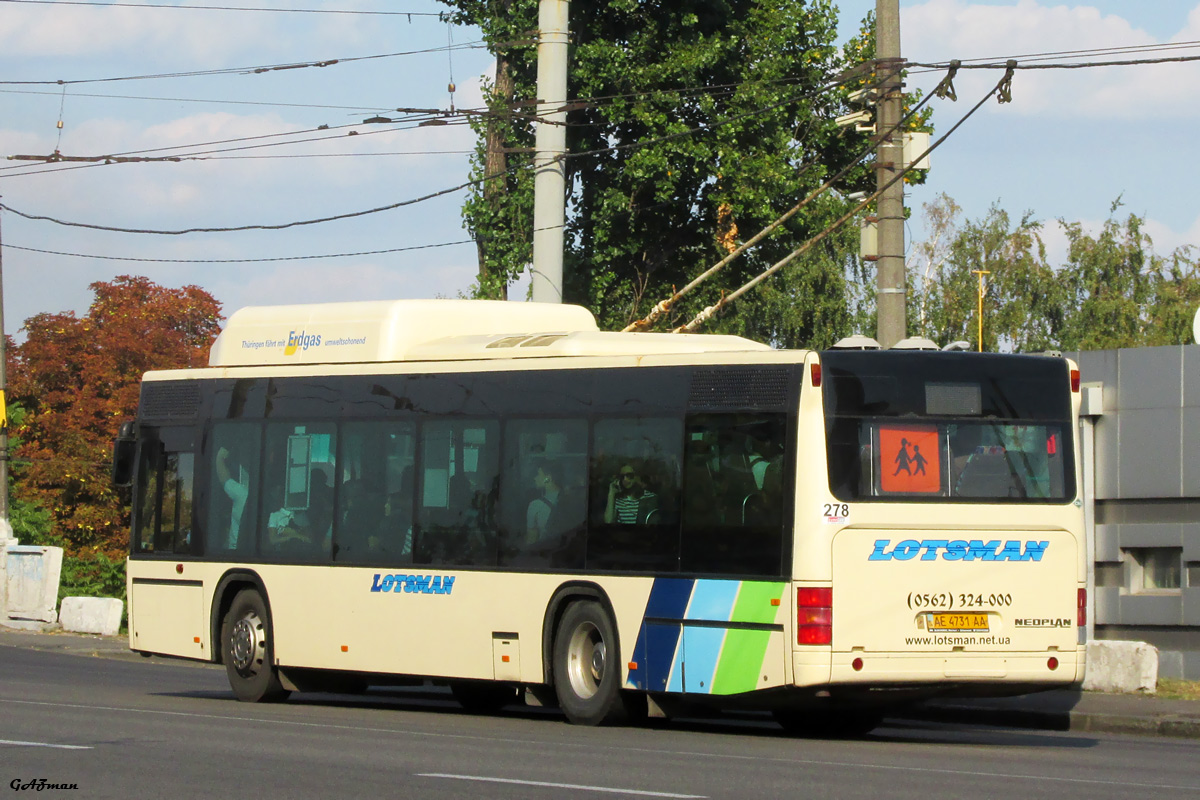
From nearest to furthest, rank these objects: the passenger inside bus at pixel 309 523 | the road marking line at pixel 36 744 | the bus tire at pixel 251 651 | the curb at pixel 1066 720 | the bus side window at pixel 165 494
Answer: the road marking line at pixel 36 744, the curb at pixel 1066 720, the passenger inside bus at pixel 309 523, the bus tire at pixel 251 651, the bus side window at pixel 165 494

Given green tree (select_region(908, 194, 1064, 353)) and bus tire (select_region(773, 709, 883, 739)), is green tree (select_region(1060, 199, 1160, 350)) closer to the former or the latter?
green tree (select_region(908, 194, 1064, 353))

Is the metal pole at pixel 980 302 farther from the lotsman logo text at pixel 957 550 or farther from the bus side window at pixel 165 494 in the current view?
the lotsman logo text at pixel 957 550

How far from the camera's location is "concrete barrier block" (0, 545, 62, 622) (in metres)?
34.9

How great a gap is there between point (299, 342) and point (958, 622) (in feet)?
23.7

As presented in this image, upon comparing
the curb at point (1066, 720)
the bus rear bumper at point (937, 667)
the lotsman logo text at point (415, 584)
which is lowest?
the curb at point (1066, 720)

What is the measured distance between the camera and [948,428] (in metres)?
13.5

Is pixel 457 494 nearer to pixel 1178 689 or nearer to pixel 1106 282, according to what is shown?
pixel 1178 689

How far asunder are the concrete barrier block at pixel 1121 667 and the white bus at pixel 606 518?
4404 mm

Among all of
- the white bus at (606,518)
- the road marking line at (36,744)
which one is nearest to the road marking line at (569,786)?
the road marking line at (36,744)

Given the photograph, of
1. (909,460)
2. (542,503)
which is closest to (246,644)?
(542,503)

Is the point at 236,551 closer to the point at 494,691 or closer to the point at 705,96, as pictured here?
the point at 494,691

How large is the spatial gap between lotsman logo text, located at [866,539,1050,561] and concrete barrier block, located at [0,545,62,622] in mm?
24544

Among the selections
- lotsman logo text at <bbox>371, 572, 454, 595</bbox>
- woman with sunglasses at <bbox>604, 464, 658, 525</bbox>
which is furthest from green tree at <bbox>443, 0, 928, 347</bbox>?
woman with sunglasses at <bbox>604, 464, 658, 525</bbox>

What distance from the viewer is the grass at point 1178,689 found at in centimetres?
1772
